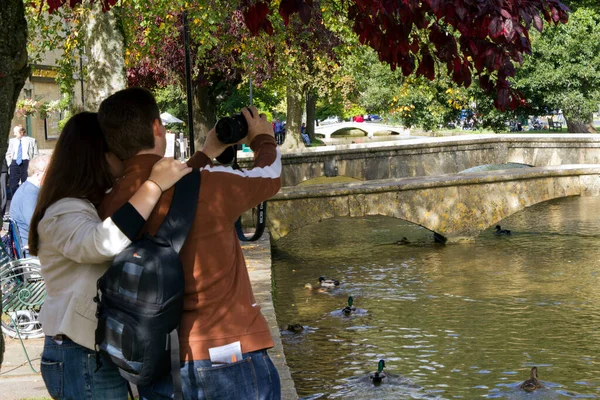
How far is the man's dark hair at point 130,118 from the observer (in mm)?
3205

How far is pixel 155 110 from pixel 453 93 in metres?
19.0

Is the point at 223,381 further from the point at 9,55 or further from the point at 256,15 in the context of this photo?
the point at 256,15

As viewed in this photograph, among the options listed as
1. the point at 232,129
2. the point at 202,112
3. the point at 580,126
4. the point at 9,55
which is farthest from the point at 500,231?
the point at 580,126

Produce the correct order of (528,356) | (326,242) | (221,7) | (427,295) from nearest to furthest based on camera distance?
(528,356), (427,295), (221,7), (326,242)

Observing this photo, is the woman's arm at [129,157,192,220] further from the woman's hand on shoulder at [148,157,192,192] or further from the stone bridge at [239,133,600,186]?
the stone bridge at [239,133,600,186]

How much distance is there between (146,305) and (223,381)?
35cm

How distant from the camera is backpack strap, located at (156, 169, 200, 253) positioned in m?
3.05

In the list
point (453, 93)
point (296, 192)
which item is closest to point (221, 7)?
point (296, 192)

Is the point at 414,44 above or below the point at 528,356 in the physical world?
above

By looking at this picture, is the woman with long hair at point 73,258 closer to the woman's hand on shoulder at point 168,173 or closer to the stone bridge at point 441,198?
the woman's hand on shoulder at point 168,173

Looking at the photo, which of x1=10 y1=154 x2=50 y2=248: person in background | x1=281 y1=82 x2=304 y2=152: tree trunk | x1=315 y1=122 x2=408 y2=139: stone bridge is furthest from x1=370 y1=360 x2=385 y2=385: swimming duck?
x1=315 y1=122 x2=408 y2=139: stone bridge

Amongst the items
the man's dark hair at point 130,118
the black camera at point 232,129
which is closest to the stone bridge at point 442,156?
the black camera at point 232,129

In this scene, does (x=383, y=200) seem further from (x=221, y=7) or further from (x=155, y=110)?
(x=155, y=110)

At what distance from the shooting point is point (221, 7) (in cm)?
1427
